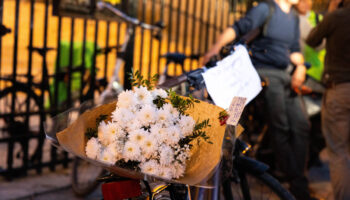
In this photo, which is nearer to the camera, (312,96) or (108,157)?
(108,157)

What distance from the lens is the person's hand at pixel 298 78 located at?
15.0ft

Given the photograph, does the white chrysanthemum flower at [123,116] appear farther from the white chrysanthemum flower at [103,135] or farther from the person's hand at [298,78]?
the person's hand at [298,78]

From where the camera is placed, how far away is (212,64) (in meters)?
2.72

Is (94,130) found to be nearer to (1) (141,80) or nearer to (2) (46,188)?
(1) (141,80)

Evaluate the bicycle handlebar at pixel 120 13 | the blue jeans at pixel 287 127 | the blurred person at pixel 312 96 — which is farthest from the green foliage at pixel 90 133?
the blurred person at pixel 312 96

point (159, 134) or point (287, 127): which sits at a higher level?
point (159, 134)

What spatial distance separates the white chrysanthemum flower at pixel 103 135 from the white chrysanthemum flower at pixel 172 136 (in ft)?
0.79

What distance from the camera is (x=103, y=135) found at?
6.29 feet

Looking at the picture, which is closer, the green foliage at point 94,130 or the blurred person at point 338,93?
the green foliage at point 94,130

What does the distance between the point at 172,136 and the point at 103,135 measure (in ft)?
0.91

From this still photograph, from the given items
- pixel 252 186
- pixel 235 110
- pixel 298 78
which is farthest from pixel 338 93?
pixel 235 110

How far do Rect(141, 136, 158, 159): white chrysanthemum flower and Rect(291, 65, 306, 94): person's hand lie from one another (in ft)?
9.81

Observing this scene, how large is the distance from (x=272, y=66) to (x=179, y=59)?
35.0 inches

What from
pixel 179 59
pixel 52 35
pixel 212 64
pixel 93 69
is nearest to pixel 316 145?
pixel 179 59
